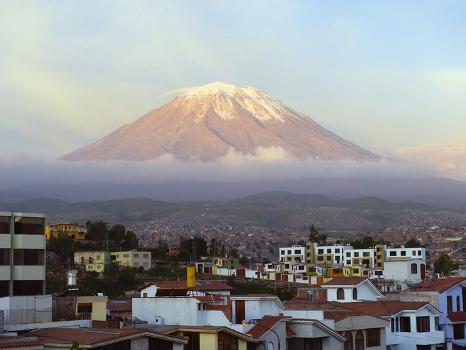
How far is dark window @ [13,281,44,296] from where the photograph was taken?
36375mm

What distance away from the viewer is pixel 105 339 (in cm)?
2639

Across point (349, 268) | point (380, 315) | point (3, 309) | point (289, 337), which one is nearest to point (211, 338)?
point (289, 337)

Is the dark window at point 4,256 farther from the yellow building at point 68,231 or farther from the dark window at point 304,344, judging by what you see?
the yellow building at point 68,231

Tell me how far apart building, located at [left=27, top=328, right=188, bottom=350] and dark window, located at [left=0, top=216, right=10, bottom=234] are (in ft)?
23.9

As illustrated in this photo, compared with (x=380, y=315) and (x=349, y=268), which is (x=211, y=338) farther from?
(x=349, y=268)

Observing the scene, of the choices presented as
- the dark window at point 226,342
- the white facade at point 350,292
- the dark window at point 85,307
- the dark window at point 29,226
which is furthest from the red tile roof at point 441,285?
the dark window at point 29,226

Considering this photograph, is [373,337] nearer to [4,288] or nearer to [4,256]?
[4,288]

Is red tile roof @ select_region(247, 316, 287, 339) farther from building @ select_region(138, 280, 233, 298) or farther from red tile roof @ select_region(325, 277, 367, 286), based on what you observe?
red tile roof @ select_region(325, 277, 367, 286)

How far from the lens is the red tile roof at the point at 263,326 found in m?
32.4

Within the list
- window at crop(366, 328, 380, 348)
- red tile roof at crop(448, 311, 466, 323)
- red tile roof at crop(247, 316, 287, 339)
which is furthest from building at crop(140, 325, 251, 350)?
red tile roof at crop(448, 311, 466, 323)

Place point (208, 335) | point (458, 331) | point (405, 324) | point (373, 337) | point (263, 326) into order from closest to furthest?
point (208, 335) → point (263, 326) → point (373, 337) → point (405, 324) → point (458, 331)

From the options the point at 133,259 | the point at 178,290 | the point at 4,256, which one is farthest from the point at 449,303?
the point at 133,259

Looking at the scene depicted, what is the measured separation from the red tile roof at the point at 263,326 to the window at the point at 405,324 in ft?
40.1

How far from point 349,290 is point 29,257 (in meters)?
18.5
